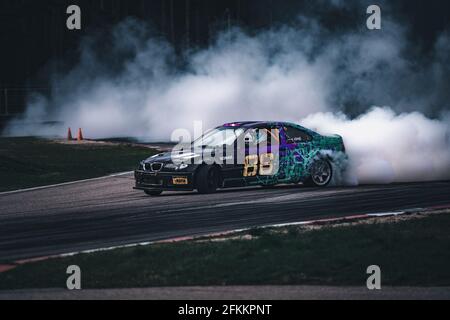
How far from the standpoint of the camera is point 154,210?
15.3m

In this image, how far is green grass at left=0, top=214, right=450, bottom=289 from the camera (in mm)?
9594

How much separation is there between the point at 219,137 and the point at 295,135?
1348 mm

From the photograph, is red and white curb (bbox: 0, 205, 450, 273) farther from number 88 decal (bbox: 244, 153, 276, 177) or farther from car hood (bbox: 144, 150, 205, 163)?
car hood (bbox: 144, 150, 205, 163)

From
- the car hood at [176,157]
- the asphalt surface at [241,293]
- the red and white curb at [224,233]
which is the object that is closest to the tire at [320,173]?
the car hood at [176,157]

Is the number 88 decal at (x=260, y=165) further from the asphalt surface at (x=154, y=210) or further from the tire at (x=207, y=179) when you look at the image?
the tire at (x=207, y=179)

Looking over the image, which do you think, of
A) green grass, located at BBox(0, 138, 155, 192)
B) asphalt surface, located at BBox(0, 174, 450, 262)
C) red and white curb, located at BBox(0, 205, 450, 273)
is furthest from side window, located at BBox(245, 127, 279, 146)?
green grass, located at BBox(0, 138, 155, 192)

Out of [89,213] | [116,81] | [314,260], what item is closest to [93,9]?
[116,81]

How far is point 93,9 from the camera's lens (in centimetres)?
4266

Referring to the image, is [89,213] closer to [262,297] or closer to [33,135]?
[262,297]

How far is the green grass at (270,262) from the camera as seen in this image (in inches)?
378

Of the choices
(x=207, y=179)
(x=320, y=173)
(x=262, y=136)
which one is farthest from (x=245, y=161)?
(x=320, y=173)

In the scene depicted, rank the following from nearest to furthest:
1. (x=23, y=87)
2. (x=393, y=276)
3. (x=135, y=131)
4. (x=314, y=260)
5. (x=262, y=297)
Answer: (x=262, y=297) < (x=393, y=276) < (x=314, y=260) < (x=135, y=131) < (x=23, y=87)

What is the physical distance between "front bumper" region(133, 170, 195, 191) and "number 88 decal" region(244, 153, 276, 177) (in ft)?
3.39

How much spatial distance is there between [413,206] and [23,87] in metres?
28.0
